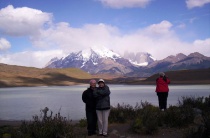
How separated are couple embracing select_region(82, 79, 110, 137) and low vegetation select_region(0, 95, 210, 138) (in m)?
0.49

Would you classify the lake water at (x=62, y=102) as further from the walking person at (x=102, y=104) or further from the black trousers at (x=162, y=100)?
the black trousers at (x=162, y=100)

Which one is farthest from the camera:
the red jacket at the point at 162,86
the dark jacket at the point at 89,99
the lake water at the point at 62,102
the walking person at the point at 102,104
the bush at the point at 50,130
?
the lake water at the point at 62,102

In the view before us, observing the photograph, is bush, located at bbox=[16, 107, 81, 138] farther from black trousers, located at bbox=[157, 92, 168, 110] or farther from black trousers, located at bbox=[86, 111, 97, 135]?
black trousers, located at bbox=[157, 92, 168, 110]

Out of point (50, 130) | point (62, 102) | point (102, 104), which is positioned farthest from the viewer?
point (62, 102)

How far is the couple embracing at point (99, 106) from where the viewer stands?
356 inches

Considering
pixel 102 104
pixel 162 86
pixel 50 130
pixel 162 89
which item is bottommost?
pixel 50 130

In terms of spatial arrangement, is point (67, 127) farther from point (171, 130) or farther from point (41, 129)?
point (171, 130)

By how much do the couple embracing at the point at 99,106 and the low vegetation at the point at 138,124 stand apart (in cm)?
49

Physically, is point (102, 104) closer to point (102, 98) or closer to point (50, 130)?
point (102, 98)

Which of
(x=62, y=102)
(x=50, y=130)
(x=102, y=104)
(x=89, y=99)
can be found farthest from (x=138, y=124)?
(x=62, y=102)

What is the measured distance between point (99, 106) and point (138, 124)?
1.26m

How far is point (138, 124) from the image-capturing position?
916 centimetres

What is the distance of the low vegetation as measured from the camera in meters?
7.54

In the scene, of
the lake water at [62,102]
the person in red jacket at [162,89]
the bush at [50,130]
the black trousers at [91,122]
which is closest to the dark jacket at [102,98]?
the black trousers at [91,122]
